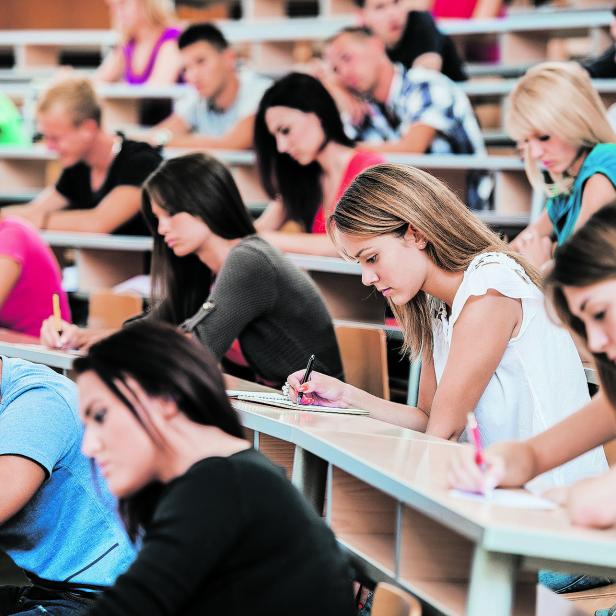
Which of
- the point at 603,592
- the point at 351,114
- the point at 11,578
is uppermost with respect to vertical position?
the point at 351,114

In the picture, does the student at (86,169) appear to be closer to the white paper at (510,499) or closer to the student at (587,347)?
the student at (587,347)

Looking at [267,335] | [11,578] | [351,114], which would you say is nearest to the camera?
[11,578]

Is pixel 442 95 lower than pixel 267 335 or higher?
higher

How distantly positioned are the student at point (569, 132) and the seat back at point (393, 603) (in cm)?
193

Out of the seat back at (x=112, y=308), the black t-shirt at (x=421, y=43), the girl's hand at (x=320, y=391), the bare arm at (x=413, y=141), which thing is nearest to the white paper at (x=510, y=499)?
the girl's hand at (x=320, y=391)

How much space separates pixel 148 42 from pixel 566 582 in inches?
191

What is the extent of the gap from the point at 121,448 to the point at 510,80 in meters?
4.70

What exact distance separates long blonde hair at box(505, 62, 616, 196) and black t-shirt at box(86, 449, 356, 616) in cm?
209

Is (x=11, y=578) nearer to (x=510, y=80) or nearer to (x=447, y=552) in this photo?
(x=447, y=552)

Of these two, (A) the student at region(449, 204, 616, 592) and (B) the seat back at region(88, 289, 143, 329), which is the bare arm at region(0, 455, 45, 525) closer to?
(A) the student at region(449, 204, 616, 592)

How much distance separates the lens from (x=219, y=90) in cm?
564

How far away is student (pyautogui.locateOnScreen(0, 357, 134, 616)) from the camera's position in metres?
2.04

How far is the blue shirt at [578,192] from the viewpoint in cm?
318

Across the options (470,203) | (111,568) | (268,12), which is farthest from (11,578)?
(268,12)
